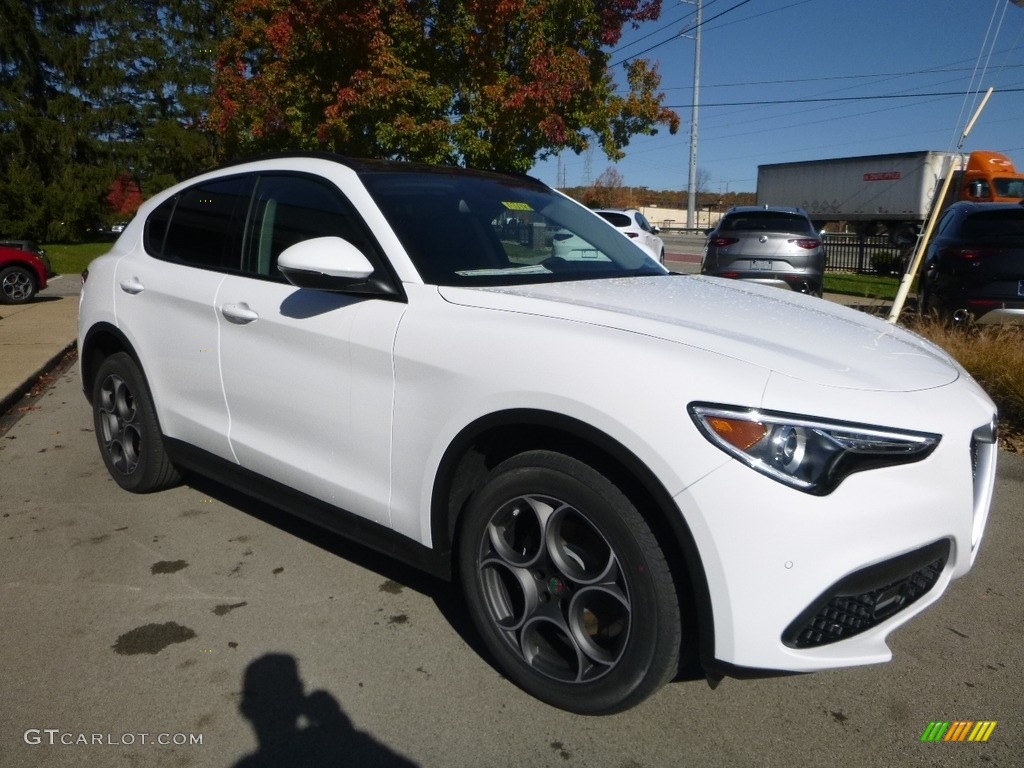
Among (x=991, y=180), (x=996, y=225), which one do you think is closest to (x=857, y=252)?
(x=991, y=180)

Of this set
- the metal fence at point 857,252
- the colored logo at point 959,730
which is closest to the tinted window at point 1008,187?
the metal fence at point 857,252

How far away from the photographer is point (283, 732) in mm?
2695

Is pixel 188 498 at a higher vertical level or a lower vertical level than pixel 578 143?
lower

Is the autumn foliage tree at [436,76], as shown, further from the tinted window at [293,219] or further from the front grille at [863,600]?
the front grille at [863,600]

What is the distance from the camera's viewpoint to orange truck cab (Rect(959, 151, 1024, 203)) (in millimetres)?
26797

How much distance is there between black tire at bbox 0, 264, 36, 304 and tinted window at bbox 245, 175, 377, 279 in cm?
1255

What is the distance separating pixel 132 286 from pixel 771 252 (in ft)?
33.3

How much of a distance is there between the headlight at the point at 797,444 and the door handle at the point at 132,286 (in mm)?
3149

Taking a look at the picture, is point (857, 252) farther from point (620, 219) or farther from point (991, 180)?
point (620, 219)

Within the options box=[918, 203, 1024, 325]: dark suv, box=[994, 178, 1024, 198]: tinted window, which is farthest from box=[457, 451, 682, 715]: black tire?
box=[994, 178, 1024, 198]: tinted window

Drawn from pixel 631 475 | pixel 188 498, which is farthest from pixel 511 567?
pixel 188 498

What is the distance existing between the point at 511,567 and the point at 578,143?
493 inches

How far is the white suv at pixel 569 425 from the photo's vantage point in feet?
7.27

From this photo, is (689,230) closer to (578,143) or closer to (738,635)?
(578,143)
